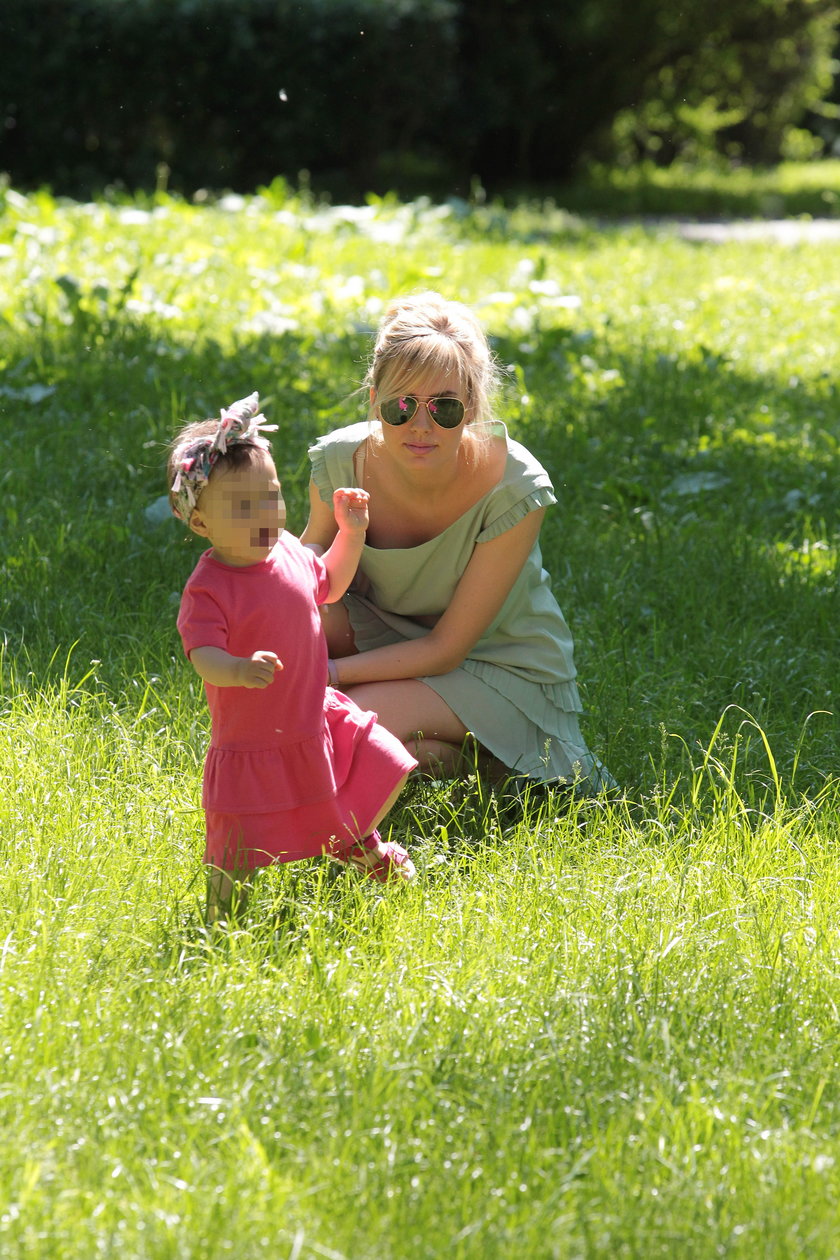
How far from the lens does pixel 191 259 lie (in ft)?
26.7

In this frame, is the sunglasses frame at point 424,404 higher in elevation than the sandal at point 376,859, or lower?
higher

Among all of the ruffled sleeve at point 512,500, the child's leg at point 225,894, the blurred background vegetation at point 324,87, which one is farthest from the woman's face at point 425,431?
the blurred background vegetation at point 324,87

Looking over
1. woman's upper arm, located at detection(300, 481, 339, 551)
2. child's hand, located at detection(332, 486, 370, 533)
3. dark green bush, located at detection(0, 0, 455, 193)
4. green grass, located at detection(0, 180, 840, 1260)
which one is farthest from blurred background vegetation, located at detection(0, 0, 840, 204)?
child's hand, located at detection(332, 486, 370, 533)

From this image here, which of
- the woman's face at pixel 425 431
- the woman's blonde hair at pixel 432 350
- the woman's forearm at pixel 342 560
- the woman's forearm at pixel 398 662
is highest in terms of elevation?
the woman's blonde hair at pixel 432 350

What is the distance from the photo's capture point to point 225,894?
2490 mm

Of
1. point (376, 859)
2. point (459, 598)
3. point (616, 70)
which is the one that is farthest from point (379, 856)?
point (616, 70)

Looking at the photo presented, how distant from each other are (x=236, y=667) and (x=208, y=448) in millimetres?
372

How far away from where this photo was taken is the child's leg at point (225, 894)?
Answer: 8.13 ft

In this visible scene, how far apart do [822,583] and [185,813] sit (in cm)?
228

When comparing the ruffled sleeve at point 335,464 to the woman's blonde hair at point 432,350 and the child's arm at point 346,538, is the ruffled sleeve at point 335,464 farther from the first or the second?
the child's arm at point 346,538

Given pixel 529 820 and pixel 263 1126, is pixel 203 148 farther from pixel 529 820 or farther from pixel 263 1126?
pixel 263 1126

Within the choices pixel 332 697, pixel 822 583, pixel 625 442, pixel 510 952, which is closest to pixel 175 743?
pixel 332 697

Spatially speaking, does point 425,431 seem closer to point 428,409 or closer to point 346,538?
point 428,409

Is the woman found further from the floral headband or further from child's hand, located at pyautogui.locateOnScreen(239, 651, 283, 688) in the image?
child's hand, located at pyautogui.locateOnScreen(239, 651, 283, 688)
